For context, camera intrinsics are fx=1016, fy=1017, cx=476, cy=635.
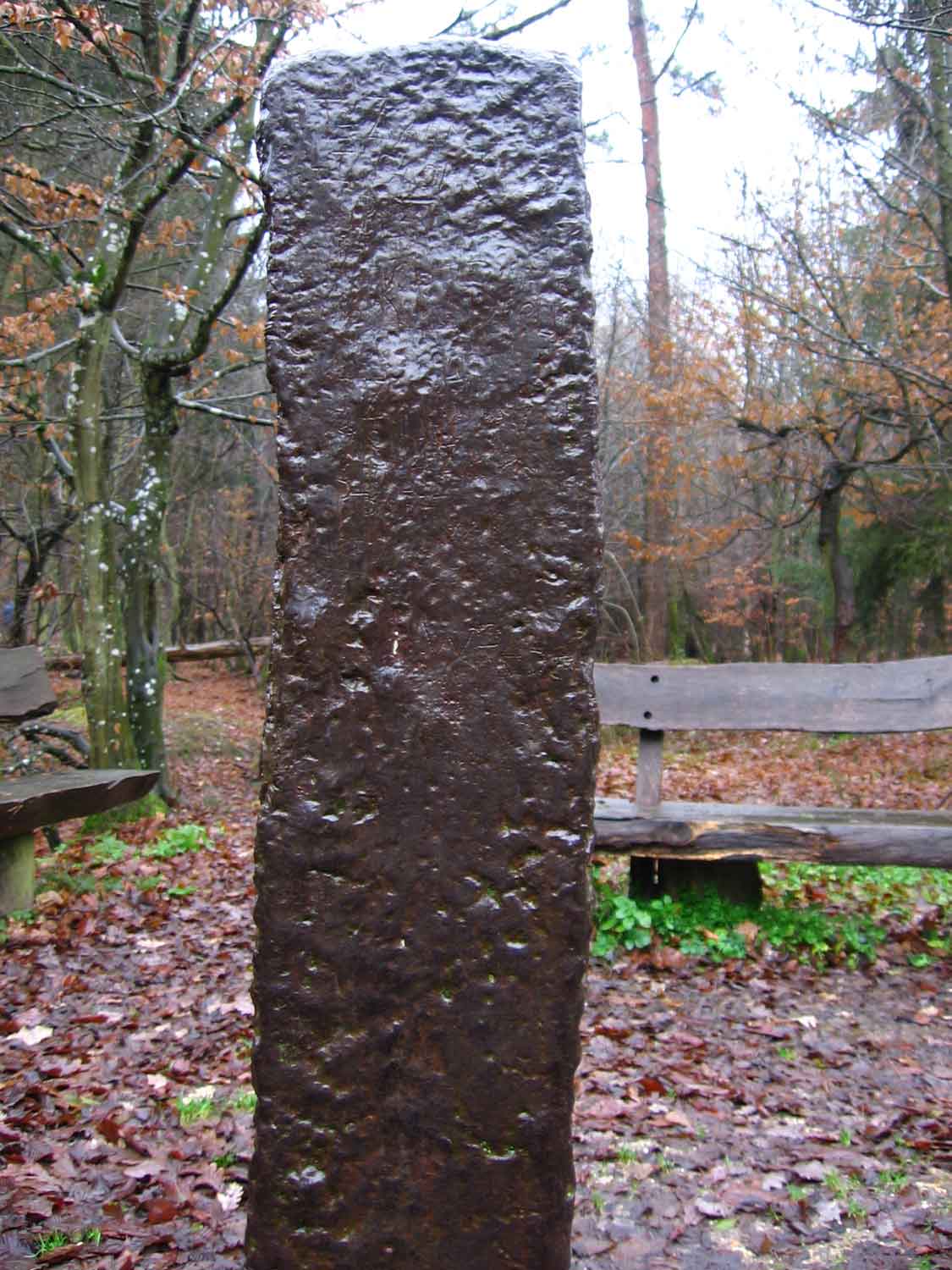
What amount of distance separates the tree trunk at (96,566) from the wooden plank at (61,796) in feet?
5.13

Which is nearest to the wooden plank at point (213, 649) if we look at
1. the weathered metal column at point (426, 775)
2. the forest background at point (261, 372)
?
the forest background at point (261, 372)

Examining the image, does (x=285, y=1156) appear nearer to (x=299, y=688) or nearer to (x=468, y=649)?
(x=299, y=688)

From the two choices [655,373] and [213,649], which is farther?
[213,649]

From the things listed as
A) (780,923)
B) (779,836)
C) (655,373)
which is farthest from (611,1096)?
(655,373)

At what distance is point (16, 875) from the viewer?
5406 millimetres

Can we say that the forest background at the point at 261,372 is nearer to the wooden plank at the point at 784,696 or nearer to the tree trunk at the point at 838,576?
the tree trunk at the point at 838,576

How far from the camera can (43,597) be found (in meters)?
8.78

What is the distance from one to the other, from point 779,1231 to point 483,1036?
1427 millimetres

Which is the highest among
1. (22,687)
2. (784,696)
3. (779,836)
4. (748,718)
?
(22,687)

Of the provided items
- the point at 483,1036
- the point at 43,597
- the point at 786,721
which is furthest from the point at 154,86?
the point at 483,1036

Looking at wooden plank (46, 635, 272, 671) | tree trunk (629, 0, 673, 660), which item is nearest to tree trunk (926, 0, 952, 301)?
tree trunk (629, 0, 673, 660)

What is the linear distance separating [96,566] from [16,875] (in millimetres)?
2650

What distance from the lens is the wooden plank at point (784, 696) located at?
537 cm

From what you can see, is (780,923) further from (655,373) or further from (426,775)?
(655,373)
